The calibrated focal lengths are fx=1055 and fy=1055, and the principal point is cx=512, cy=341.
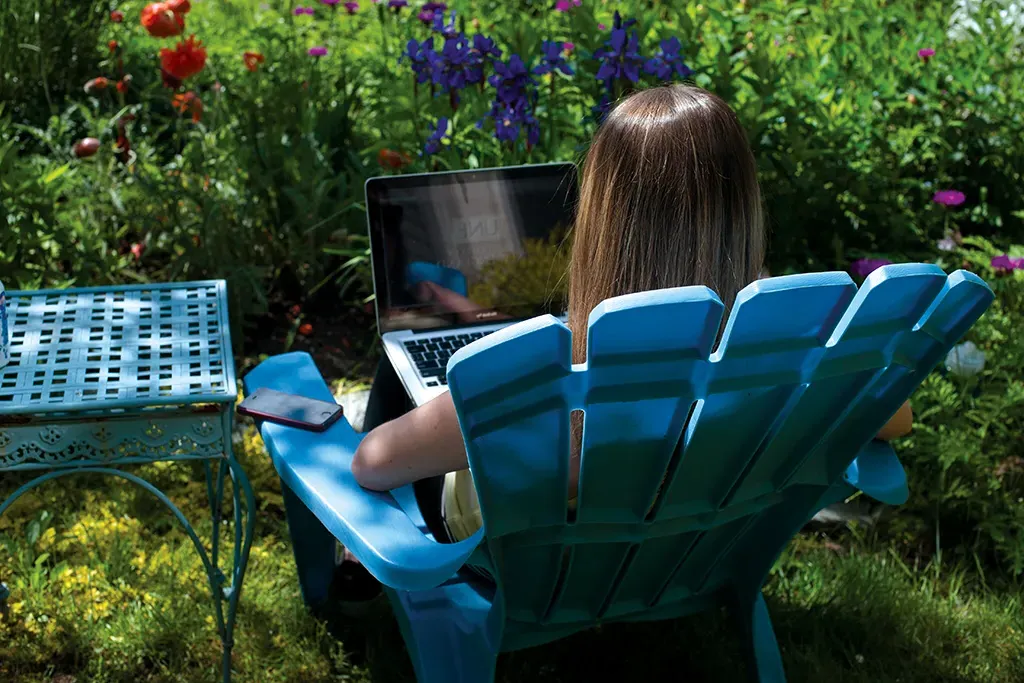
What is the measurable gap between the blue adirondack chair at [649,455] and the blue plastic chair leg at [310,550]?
40cm

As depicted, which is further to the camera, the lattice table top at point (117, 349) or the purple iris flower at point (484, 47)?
the purple iris flower at point (484, 47)

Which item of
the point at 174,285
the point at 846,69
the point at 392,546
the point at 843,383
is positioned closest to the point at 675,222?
the point at 843,383

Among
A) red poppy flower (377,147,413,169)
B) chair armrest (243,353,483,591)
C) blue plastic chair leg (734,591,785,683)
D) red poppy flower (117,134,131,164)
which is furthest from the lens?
red poppy flower (117,134,131,164)

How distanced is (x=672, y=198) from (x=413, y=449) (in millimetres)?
535

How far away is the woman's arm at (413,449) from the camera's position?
1544 mm

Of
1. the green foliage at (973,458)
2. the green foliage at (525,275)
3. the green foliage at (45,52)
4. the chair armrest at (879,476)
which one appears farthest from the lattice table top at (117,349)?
the green foliage at (45,52)

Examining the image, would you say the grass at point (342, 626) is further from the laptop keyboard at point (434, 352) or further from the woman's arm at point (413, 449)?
the woman's arm at point (413, 449)

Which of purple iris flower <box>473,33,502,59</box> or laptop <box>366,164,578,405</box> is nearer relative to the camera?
laptop <box>366,164,578,405</box>

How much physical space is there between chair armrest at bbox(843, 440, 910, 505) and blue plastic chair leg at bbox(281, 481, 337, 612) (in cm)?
113

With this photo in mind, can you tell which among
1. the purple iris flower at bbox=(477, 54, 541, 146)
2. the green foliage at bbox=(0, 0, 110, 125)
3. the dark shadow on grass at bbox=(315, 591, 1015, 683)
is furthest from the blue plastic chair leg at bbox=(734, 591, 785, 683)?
the green foliage at bbox=(0, 0, 110, 125)

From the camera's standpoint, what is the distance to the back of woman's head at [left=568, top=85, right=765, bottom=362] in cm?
153

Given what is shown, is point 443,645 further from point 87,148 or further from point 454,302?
point 87,148

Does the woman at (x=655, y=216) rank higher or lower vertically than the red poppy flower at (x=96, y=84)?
higher

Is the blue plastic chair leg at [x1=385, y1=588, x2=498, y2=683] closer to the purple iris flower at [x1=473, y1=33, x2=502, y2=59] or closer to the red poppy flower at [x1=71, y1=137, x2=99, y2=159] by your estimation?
the purple iris flower at [x1=473, y1=33, x2=502, y2=59]
